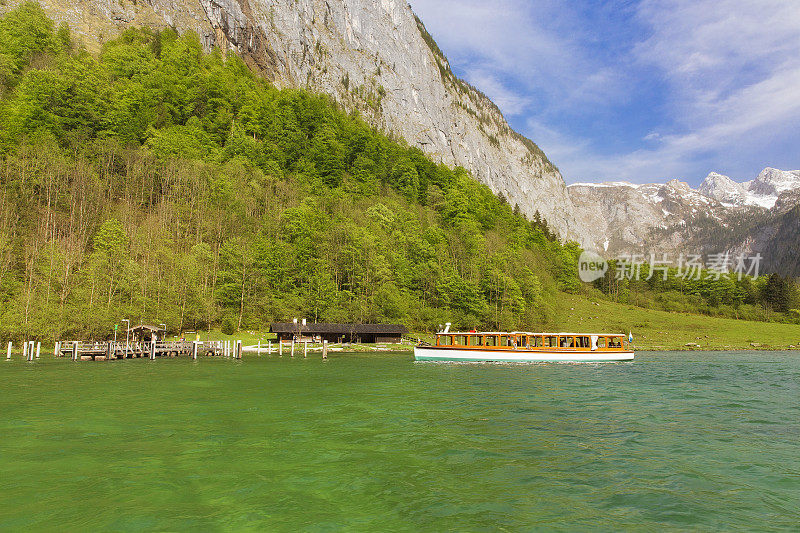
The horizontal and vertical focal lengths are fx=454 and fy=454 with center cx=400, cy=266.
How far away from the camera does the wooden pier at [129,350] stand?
154 feet

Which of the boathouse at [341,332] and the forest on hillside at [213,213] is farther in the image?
the boathouse at [341,332]

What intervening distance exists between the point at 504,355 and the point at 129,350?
41522 millimetres

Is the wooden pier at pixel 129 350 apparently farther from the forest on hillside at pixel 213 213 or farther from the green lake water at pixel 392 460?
the green lake water at pixel 392 460

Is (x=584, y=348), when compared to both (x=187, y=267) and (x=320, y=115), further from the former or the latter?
(x=320, y=115)

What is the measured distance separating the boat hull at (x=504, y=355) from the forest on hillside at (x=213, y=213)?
1235 inches

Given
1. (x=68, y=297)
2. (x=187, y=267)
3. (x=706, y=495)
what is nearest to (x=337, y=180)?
(x=187, y=267)

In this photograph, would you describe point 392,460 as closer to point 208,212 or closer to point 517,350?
point 517,350

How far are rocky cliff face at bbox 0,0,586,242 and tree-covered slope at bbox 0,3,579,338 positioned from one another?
1107 cm

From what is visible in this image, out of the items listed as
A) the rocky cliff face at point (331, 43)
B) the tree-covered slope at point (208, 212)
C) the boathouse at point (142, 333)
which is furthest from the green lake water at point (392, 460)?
the rocky cliff face at point (331, 43)

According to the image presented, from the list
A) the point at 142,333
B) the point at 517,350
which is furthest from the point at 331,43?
the point at 517,350

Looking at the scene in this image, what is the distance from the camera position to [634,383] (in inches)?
1253

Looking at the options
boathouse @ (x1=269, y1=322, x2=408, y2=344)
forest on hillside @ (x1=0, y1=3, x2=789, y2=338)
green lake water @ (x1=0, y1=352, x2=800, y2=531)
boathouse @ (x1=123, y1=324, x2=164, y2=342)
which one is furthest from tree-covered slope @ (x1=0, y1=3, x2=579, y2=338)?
green lake water @ (x1=0, y1=352, x2=800, y2=531)

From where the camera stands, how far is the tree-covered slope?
6475 centimetres

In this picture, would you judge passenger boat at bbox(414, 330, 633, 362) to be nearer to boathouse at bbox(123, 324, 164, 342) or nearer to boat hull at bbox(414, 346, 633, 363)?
boat hull at bbox(414, 346, 633, 363)
